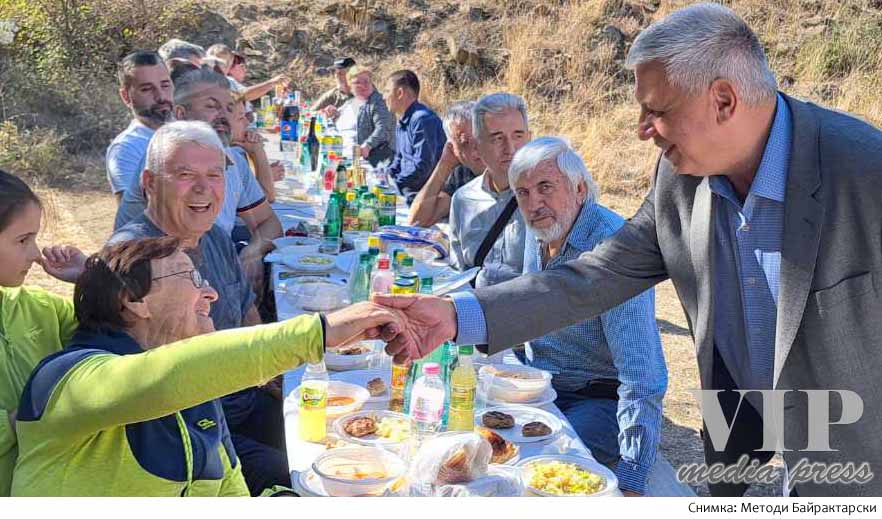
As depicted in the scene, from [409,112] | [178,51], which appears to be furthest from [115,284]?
[409,112]

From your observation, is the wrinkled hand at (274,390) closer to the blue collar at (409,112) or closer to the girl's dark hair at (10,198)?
the girl's dark hair at (10,198)

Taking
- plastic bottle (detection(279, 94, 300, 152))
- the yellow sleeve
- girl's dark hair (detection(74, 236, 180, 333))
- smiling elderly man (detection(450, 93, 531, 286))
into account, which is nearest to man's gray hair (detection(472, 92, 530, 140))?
smiling elderly man (detection(450, 93, 531, 286))

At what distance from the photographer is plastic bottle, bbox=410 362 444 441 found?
94.6 inches

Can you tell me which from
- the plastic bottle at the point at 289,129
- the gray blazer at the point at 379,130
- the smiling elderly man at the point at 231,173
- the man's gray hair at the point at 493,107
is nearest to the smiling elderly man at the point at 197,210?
the smiling elderly man at the point at 231,173

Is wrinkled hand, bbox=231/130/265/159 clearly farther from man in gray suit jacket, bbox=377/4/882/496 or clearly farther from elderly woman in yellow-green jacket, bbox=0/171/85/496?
man in gray suit jacket, bbox=377/4/882/496

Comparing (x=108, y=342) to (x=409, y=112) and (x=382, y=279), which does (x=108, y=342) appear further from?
(x=409, y=112)

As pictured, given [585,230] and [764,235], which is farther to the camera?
[585,230]

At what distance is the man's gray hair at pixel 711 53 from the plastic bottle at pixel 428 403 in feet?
3.39

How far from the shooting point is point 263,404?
3402 millimetres

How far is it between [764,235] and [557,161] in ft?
4.77

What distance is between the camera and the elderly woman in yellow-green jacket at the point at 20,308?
232cm

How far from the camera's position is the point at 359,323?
206 centimetres

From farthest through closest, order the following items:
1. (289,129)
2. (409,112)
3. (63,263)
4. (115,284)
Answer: (289,129)
(409,112)
(63,263)
(115,284)

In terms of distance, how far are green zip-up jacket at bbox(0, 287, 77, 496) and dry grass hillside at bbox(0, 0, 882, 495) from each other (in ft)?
14.4
